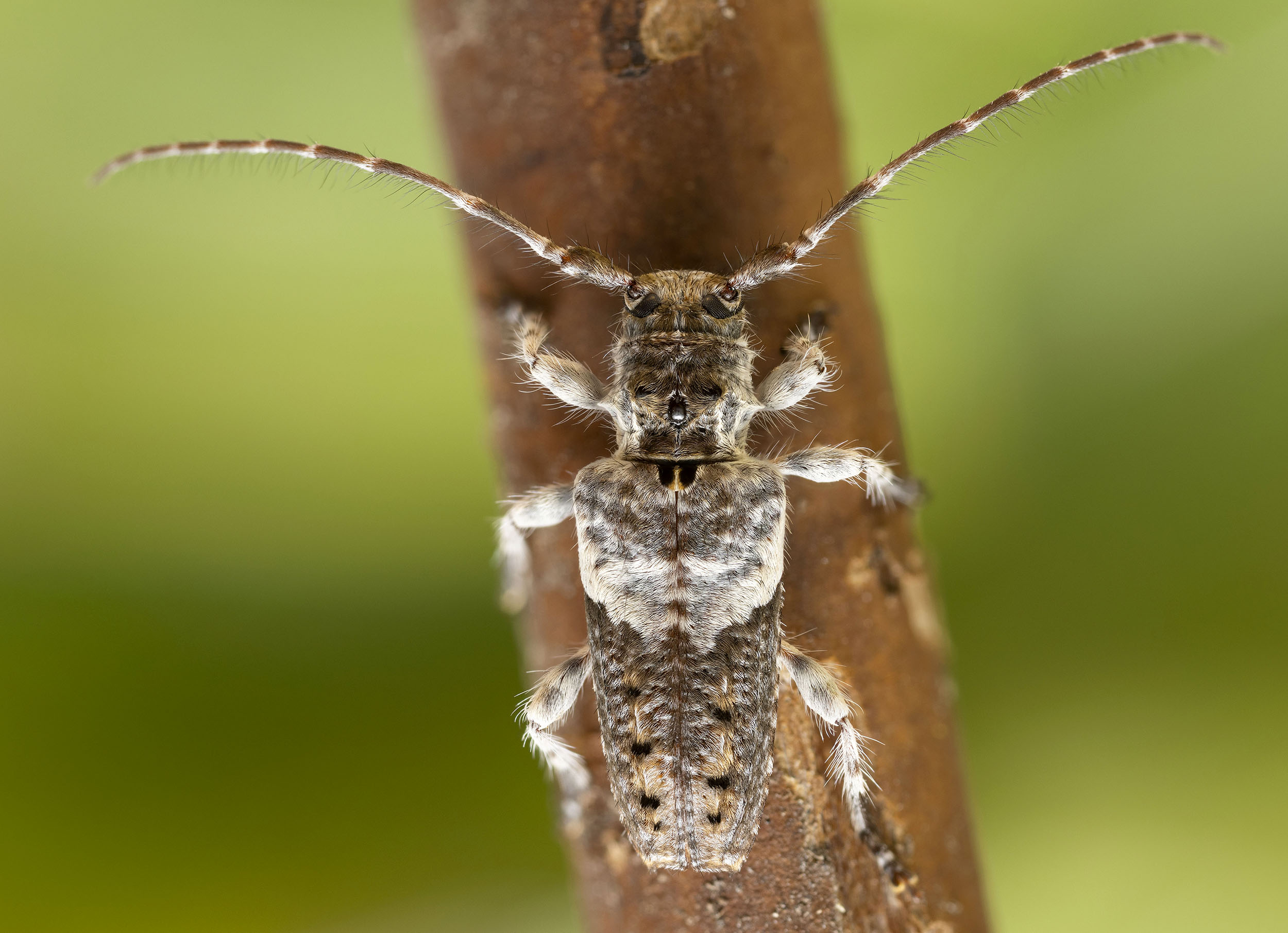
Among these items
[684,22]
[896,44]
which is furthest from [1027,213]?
[684,22]

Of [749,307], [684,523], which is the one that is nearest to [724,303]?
[749,307]

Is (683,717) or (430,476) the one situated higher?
(430,476)

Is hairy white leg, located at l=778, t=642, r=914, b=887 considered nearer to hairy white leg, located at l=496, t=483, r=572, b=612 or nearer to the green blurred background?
hairy white leg, located at l=496, t=483, r=572, b=612

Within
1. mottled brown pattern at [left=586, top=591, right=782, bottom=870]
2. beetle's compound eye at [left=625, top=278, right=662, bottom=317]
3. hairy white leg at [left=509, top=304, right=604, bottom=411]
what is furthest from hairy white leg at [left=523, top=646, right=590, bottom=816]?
beetle's compound eye at [left=625, top=278, right=662, bottom=317]

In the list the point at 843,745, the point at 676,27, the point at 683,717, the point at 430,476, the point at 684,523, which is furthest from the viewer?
the point at 430,476

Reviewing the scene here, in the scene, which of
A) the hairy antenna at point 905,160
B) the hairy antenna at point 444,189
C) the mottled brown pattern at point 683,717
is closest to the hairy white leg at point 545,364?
the hairy antenna at point 444,189

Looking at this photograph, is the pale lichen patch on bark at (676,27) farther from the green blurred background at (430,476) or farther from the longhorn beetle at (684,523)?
the green blurred background at (430,476)

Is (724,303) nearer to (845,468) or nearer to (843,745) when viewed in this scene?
(845,468)
